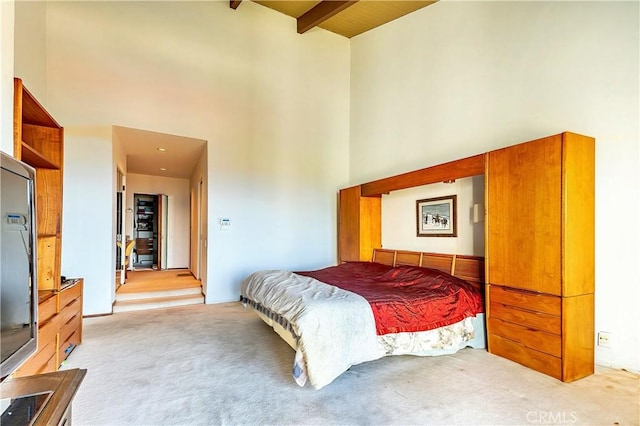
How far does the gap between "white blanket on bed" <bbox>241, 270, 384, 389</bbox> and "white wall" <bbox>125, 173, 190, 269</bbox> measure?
6477 mm

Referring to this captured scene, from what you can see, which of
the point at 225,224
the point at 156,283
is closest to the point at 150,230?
the point at 156,283

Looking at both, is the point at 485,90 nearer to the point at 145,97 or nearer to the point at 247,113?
the point at 247,113

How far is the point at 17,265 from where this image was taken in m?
1.11

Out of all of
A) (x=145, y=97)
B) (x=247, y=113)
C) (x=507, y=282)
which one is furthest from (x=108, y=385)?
(x=247, y=113)

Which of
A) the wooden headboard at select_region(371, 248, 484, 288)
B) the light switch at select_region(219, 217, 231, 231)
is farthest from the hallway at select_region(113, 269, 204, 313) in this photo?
the wooden headboard at select_region(371, 248, 484, 288)

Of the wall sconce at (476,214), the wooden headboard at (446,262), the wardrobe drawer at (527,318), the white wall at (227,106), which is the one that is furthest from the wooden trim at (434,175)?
the white wall at (227,106)

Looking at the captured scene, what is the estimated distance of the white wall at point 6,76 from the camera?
1.54 metres

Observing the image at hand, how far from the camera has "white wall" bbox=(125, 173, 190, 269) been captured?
8.05 meters

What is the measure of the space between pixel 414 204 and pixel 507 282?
1845 mm

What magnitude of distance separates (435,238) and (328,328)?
8.05 ft

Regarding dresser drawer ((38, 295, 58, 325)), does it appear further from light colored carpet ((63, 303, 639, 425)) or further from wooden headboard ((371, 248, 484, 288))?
wooden headboard ((371, 248, 484, 288))

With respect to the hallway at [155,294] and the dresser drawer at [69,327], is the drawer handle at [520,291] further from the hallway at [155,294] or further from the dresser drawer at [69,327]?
the hallway at [155,294]

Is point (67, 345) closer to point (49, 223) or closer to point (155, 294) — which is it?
point (49, 223)

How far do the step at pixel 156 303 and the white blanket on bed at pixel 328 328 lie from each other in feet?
9.05
